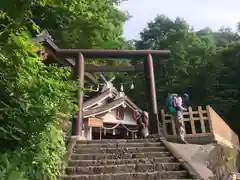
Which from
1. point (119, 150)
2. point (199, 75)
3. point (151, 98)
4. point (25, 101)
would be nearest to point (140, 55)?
point (151, 98)

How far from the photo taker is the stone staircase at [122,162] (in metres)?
6.98

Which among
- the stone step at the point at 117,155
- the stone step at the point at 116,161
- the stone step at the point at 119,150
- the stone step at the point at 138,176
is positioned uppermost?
the stone step at the point at 119,150

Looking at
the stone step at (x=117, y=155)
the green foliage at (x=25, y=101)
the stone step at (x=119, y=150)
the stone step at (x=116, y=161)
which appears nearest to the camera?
the green foliage at (x=25, y=101)

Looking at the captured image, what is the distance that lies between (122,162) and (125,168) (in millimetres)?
363

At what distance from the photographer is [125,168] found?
7.34 metres

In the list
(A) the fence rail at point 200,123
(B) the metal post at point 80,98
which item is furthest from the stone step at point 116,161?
(A) the fence rail at point 200,123

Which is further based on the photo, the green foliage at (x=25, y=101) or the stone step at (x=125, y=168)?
the stone step at (x=125, y=168)

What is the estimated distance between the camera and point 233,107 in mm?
23719

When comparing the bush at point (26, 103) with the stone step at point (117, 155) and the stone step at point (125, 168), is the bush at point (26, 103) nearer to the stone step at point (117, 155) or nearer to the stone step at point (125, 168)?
the stone step at point (125, 168)

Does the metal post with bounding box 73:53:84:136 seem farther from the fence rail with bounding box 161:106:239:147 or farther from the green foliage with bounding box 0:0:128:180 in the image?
the green foliage with bounding box 0:0:128:180

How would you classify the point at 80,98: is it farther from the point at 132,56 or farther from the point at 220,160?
the point at 220,160

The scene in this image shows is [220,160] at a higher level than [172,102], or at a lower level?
lower

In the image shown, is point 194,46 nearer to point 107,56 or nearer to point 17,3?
point 107,56

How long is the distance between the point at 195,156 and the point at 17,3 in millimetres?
6942
